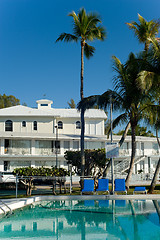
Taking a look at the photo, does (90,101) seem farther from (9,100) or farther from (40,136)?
(9,100)

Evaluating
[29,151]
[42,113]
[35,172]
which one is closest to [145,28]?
[35,172]

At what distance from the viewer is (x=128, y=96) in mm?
23016

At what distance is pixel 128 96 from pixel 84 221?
11.5m

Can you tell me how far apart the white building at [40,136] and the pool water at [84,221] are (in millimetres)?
24507

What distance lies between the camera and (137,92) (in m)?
22.7

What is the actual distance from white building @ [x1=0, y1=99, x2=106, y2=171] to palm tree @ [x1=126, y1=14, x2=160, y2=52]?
19127mm

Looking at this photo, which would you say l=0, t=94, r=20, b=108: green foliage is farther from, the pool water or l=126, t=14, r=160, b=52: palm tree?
the pool water

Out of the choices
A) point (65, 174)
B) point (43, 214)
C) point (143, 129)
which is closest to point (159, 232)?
point (43, 214)

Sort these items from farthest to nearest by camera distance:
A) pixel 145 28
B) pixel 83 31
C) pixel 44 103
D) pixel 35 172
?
pixel 44 103 → pixel 145 28 → pixel 83 31 → pixel 35 172

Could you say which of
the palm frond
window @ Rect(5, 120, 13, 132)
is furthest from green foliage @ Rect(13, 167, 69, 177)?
window @ Rect(5, 120, 13, 132)

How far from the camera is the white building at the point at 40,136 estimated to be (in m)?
43.0

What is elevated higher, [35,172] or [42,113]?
[42,113]

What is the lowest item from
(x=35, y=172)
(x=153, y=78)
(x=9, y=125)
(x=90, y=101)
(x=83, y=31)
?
(x=35, y=172)

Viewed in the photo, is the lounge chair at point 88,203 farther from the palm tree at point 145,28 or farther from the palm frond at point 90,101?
the palm tree at point 145,28
